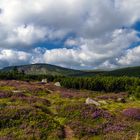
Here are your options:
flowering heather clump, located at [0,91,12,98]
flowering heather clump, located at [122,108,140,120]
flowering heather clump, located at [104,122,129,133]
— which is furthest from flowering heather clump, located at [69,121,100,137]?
flowering heather clump, located at [0,91,12,98]

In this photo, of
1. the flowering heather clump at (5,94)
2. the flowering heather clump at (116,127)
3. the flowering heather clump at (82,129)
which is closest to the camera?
the flowering heather clump at (82,129)

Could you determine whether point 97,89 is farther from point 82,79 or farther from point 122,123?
point 122,123

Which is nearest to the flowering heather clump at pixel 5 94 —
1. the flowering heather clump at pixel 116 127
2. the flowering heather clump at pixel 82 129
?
the flowering heather clump at pixel 82 129

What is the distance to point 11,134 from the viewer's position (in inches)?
1315

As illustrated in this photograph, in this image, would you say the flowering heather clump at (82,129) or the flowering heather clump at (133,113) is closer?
the flowering heather clump at (82,129)

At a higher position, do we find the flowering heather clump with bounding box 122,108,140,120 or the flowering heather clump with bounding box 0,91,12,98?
the flowering heather clump with bounding box 0,91,12,98

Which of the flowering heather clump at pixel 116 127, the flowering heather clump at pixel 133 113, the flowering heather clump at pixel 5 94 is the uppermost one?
the flowering heather clump at pixel 5 94

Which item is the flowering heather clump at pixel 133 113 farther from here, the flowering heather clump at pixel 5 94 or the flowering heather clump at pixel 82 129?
the flowering heather clump at pixel 5 94

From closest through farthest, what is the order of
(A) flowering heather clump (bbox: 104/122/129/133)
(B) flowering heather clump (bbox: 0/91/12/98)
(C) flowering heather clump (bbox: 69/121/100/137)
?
(C) flowering heather clump (bbox: 69/121/100/137) → (A) flowering heather clump (bbox: 104/122/129/133) → (B) flowering heather clump (bbox: 0/91/12/98)

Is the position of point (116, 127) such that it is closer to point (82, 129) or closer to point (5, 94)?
point (82, 129)

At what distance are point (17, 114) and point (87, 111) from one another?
11.2 meters

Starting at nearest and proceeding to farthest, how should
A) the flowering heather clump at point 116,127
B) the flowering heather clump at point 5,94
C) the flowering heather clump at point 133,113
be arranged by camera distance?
the flowering heather clump at point 116,127
the flowering heather clump at point 133,113
the flowering heather clump at point 5,94

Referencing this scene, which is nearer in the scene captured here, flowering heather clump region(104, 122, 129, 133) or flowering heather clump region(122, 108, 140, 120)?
flowering heather clump region(104, 122, 129, 133)

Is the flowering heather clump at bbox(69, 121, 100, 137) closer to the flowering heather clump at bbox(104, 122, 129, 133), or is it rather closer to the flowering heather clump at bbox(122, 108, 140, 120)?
the flowering heather clump at bbox(104, 122, 129, 133)
